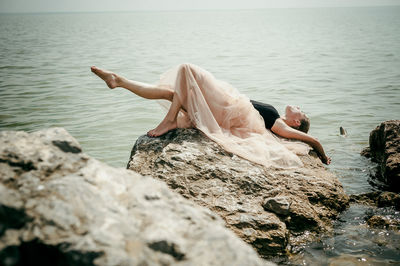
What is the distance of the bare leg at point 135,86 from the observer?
190 inches

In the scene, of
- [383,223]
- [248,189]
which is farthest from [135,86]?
[383,223]

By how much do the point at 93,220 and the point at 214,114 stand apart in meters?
3.63

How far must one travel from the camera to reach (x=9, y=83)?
13.1 m

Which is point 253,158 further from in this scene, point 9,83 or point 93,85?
point 9,83

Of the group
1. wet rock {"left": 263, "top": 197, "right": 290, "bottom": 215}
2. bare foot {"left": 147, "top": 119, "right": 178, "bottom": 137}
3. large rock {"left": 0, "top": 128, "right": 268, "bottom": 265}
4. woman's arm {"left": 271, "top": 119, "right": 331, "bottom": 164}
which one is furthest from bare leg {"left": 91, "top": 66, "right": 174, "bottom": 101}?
large rock {"left": 0, "top": 128, "right": 268, "bottom": 265}

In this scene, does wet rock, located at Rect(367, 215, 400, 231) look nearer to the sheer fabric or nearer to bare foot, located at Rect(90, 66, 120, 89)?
the sheer fabric

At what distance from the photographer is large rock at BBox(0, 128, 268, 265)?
63.4 inches

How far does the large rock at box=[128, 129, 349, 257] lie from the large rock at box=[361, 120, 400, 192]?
4.04 ft

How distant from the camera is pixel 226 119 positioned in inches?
204

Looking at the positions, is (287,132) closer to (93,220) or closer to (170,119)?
(170,119)

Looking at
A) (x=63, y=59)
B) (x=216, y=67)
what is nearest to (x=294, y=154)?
(x=216, y=67)

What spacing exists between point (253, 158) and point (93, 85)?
10.5 meters

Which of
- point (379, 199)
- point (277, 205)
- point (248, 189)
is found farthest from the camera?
point (379, 199)

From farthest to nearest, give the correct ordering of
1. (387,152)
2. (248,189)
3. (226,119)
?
(387,152), (226,119), (248,189)
